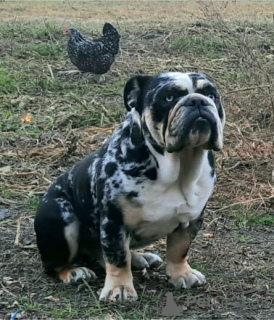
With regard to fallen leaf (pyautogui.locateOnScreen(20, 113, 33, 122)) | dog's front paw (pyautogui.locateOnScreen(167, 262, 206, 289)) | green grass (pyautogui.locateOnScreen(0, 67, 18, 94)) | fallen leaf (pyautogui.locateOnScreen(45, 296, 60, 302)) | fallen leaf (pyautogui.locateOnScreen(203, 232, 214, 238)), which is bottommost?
green grass (pyautogui.locateOnScreen(0, 67, 18, 94))

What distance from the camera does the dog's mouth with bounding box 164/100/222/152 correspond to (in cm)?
394

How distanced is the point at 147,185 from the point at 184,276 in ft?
2.28

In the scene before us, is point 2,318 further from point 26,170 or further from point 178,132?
point 26,170

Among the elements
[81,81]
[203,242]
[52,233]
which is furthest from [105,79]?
[52,233]

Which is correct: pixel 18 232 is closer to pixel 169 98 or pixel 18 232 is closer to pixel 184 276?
pixel 184 276

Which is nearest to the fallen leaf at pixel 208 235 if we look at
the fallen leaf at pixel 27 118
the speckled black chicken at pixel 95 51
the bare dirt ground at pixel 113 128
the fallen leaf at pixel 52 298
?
the bare dirt ground at pixel 113 128

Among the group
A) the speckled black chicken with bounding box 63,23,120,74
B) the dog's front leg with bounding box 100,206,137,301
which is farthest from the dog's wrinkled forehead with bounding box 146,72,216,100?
the speckled black chicken with bounding box 63,23,120,74

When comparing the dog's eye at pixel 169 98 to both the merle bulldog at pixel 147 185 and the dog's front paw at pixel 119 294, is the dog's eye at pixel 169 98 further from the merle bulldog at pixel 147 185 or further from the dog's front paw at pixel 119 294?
the dog's front paw at pixel 119 294

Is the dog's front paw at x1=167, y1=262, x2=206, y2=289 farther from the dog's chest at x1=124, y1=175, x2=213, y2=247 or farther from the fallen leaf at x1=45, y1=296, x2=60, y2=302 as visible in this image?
the fallen leaf at x1=45, y1=296, x2=60, y2=302

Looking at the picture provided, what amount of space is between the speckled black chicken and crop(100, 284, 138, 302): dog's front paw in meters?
6.21

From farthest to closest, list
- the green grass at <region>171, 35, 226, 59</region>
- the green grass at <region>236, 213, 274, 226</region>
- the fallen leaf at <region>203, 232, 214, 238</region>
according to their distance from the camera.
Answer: the green grass at <region>171, 35, 226, 59</region>
the green grass at <region>236, 213, 274, 226</region>
the fallen leaf at <region>203, 232, 214, 238</region>

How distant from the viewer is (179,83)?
4.10 m

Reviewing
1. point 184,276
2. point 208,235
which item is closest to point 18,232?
point 208,235

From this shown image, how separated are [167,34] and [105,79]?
8.84ft
